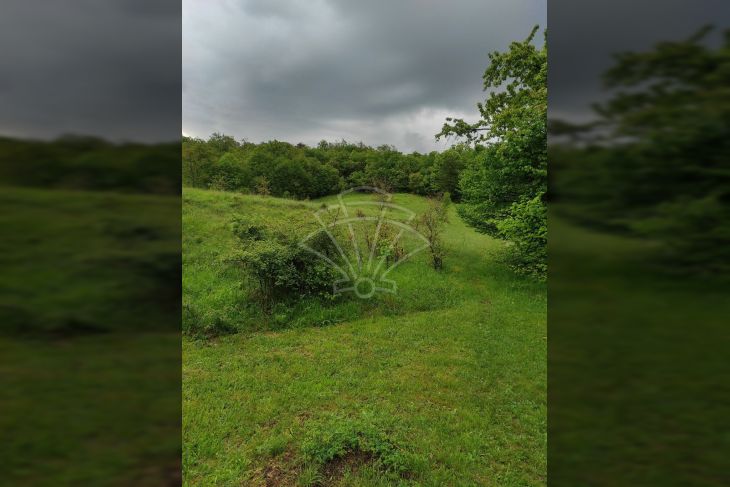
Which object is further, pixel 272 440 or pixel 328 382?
pixel 328 382

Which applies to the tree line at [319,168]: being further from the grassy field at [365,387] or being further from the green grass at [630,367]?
the green grass at [630,367]

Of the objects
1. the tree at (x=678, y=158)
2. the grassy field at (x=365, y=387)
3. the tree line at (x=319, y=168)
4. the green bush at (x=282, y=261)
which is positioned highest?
the tree line at (x=319, y=168)

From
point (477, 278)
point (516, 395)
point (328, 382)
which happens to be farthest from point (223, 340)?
point (477, 278)

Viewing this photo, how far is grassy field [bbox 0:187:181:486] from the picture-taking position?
136 cm

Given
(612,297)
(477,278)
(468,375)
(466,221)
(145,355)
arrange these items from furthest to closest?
1. (466,221)
2. (477,278)
3. (468,375)
4. (145,355)
5. (612,297)

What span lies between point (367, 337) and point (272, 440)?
3.59 metres

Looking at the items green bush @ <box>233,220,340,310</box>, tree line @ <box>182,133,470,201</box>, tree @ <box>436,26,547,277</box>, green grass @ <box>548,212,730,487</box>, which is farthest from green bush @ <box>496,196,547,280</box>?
green grass @ <box>548,212,730,487</box>

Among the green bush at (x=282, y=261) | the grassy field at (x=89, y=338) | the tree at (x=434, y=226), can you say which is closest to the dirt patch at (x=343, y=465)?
the grassy field at (x=89, y=338)

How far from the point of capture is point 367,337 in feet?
23.6

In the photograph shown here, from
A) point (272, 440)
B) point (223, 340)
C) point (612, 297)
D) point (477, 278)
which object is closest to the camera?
point (612, 297)

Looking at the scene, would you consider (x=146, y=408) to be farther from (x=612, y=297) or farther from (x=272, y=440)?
(x=272, y=440)

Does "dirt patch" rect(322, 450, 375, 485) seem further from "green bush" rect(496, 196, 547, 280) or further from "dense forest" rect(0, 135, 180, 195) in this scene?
"green bush" rect(496, 196, 547, 280)

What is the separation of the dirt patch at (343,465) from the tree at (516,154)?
6830mm

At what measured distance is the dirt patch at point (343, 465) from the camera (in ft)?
10.4
